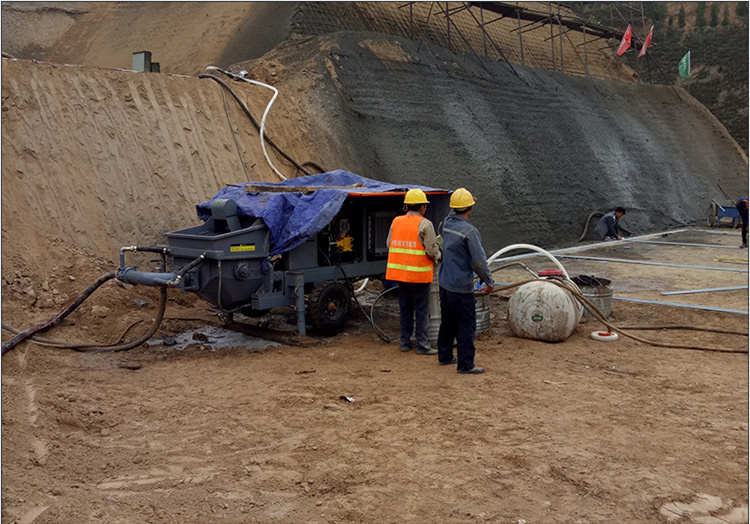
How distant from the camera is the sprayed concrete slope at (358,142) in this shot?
10.2m

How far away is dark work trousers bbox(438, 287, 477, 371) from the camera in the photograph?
702cm

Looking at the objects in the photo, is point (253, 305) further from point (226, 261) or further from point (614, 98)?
point (614, 98)

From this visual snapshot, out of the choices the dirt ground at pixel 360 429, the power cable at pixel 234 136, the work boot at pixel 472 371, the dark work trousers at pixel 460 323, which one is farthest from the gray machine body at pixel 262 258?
the power cable at pixel 234 136

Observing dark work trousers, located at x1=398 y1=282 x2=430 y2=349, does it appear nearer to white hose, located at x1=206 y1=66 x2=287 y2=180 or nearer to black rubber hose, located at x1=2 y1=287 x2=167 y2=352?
black rubber hose, located at x1=2 y1=287 x2=167 y2=352

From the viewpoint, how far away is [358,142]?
14312 millimetres

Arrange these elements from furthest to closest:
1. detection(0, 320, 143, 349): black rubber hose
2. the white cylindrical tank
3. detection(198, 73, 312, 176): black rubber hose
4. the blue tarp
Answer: detection(198, 73, 312, 176): black rubber hose, the white cylindrical tank, the blue tarp, detection(0, 320, 143, 349): black rubber hose

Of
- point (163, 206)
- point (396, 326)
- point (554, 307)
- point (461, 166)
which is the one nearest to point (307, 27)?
point (461, 166)

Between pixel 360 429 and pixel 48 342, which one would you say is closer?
pixel 360 429

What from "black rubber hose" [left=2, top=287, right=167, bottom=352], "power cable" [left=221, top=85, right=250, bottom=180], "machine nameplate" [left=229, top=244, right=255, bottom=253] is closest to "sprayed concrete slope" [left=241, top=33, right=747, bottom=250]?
"power cable" [left=221, top=85, right=250, bottom=180]

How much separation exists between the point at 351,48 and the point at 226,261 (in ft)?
30.5

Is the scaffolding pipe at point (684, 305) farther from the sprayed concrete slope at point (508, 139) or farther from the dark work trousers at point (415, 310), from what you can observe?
the sprayed concrete slope at point (508, 139)

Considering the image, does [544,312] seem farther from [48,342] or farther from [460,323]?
[48,342]

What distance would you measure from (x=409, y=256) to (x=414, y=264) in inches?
4.2

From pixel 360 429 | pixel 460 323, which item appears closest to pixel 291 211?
pixel 460 323
